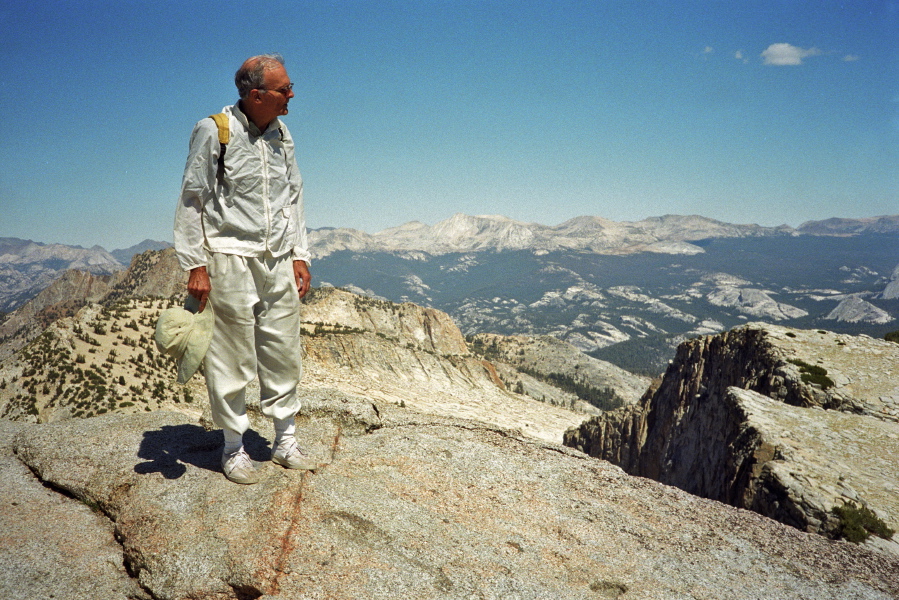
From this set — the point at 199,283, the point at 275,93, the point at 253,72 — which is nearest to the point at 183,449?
the point at 199,283

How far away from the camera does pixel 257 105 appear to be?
493 cm

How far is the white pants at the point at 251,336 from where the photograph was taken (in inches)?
195

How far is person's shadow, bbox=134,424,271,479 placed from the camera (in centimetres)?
535

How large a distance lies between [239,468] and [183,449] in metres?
1.23

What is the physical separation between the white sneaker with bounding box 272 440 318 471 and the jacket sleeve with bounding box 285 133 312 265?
6.51 feet

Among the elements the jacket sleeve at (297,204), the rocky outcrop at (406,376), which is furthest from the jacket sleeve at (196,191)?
the rocky outcrop at (406,376)

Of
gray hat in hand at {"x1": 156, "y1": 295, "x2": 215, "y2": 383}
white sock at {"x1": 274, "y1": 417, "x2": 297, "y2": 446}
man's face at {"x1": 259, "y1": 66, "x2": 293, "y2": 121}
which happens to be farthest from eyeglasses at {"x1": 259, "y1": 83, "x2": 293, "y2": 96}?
white sock at {"x1": 274, "y1": 417, "x2": 297, "y2": 446}

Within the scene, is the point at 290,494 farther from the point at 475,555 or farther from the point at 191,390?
the point at 191,390

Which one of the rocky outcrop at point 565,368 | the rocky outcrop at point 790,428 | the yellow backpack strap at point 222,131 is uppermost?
the yellow backpack strap at point 222,131

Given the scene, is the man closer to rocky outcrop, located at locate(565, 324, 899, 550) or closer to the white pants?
the white pants

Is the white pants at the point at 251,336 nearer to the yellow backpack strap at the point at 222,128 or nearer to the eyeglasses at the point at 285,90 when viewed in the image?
the yellow backpack strap at the point at 222,128

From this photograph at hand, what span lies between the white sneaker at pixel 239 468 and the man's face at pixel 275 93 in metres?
3.36

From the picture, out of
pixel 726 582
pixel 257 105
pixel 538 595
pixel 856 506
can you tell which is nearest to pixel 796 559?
pixel 726 582

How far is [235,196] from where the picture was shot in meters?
4.96
